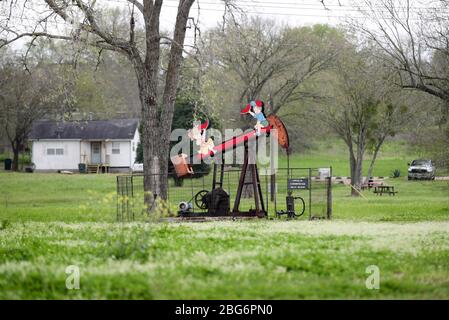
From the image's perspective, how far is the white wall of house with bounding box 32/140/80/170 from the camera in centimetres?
8106

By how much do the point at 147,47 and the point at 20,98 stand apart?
164ft

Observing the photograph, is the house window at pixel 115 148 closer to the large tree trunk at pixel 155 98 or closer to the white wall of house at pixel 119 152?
the white wall of house at pixel 119 152

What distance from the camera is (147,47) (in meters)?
25.1

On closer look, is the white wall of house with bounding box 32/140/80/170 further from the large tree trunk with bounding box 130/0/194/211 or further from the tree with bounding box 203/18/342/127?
the large tree trunk with bounding box 130/0/194/211

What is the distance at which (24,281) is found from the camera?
9.66 metres

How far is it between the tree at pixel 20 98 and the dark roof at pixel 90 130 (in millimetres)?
2238

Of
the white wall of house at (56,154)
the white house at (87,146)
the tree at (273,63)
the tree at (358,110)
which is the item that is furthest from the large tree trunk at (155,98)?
the white wall of house at (56,154)

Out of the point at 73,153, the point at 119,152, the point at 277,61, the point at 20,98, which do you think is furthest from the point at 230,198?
the point at 73,153

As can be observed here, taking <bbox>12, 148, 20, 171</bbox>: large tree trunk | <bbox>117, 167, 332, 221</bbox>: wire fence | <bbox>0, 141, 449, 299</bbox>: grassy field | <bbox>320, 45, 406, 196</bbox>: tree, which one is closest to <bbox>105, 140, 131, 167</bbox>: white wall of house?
<bbox>12, 148, 20, 171</bbox>: large tree trunk

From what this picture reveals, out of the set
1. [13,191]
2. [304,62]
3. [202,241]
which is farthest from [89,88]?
[202,241]

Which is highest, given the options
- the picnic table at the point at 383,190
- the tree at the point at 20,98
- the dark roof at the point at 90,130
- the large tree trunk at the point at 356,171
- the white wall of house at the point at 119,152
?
the tree at the point at 20,98

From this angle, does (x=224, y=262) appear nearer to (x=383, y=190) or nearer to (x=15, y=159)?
(x=383, y=190)

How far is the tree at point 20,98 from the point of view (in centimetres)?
6719

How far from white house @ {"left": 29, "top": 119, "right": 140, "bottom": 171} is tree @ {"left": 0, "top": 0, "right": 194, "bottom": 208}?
54.3m
